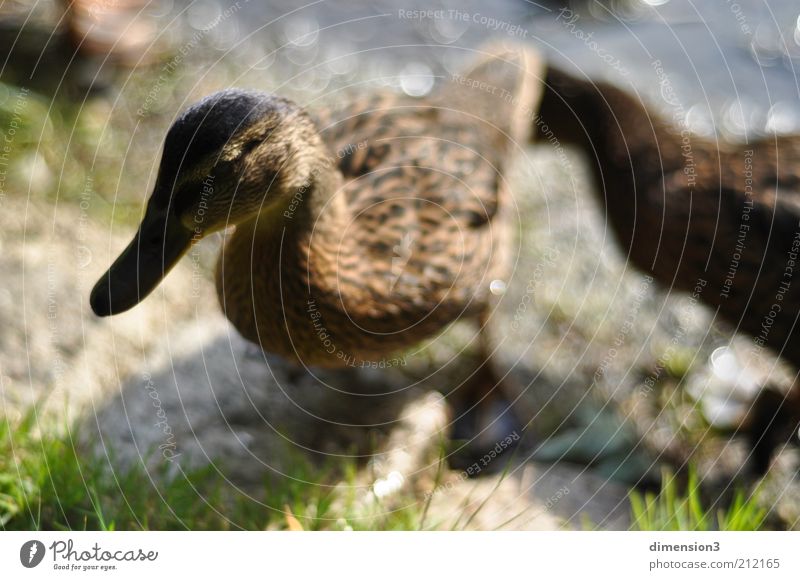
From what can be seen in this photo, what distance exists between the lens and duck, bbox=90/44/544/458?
189 centimetres

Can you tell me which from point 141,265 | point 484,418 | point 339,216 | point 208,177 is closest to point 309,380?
point 484,418

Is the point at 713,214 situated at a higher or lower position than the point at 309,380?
higher

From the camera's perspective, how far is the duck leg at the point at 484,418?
2971 mm

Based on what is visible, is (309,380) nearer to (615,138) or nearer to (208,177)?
(208,177)

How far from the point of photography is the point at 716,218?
268 centimetres

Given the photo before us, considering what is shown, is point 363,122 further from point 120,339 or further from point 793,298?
point 793,298

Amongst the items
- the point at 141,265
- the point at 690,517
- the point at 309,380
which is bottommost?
the point at 690,517

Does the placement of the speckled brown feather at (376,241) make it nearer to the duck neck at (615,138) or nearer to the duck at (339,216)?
the duck at (339,216)

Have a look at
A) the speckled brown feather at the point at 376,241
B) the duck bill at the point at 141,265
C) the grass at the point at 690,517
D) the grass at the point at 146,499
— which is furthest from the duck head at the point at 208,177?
the grass at the point at 690,517

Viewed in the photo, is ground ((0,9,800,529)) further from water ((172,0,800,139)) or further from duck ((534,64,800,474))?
water ((172,0,800,139))

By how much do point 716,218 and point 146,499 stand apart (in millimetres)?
2103

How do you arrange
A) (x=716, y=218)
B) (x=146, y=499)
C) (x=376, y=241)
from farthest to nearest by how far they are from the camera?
(x=716, y=218) → (x=376, y=241) → (x=146, y=499)

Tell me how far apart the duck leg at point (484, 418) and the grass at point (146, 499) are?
1.92 ft
